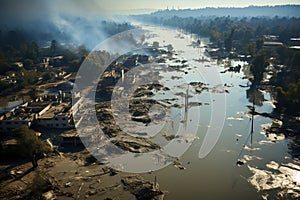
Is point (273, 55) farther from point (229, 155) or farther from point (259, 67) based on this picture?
point (229, 155)

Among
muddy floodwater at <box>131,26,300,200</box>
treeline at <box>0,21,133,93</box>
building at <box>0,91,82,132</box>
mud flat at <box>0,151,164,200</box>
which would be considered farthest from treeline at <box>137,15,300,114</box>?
treeline at <box>0,21,133,93</box>

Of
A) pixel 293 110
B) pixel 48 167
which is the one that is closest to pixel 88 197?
pixel 48 167

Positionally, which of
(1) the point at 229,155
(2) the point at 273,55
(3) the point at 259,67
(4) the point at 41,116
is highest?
(3) the point at 259,67

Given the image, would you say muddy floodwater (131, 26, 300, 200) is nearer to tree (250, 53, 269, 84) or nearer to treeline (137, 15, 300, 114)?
treeline (137, 15, 300, 114)

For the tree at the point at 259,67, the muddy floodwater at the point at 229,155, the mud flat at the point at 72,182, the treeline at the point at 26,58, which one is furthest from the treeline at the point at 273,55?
the treeline at the point at 26,58

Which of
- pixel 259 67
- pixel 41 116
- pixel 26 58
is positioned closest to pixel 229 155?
pixel 41 116

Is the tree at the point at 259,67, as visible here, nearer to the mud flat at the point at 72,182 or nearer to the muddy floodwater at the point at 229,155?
the muddy floodwater at the point at 229,155

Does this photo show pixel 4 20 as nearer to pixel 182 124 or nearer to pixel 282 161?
pixel 182 124

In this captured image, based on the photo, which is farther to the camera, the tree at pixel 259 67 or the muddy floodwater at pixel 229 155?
the tree at pixel 259 67
